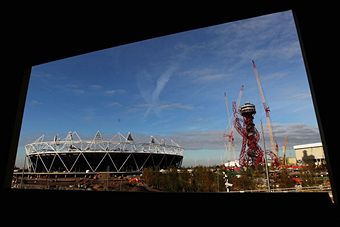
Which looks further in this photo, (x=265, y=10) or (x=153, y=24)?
(x=153, y=24)

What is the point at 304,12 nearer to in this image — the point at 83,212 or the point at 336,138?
the point at 336,138

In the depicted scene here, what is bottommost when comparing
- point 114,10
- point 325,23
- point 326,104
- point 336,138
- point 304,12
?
point 336,138

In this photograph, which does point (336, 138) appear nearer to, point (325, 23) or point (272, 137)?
point (325, 23)

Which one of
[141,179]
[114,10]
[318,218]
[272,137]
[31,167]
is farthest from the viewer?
[272,137]

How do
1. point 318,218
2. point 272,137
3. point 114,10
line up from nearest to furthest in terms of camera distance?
1. point 318,218
2. point 114,10
3. point 272,137

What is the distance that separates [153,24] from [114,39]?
0.59 m

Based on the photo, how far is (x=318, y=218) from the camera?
3.51 feet

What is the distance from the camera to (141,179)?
96.9 feet

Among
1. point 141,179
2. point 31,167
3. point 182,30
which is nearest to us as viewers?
point 182,30

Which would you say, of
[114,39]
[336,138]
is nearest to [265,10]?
[336,138]

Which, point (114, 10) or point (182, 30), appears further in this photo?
point (182, 30)

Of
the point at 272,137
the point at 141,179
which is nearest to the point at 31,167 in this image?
the point at 141,179

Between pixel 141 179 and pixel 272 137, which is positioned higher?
pixel 272 137

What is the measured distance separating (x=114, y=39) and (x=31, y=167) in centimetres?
4870
